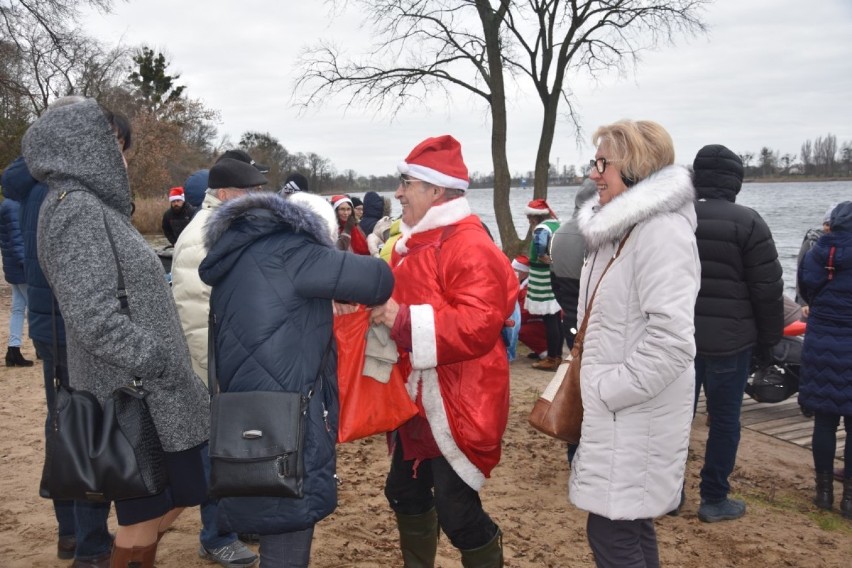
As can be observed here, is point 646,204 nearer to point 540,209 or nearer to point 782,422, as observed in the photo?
point 782,422

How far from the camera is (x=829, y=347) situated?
15.5 feet

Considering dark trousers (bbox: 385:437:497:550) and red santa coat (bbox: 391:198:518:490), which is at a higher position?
red santa coat (bbox: 391:198:518:490)

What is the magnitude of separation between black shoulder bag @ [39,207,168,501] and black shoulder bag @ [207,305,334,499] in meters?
0.44

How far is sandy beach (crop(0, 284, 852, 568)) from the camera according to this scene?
3980 mm

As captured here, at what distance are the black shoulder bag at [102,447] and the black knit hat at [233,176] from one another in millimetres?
1082

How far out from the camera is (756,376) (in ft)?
22.2

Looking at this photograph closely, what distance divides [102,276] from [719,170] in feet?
11.2

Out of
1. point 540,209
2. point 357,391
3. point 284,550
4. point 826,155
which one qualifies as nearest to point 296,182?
point 540,209

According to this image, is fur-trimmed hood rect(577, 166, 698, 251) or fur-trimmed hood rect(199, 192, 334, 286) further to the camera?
fur-trimmed hood rect(577, 166, 698, 251)

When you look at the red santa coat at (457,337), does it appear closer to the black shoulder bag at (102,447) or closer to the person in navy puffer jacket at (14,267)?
the black shoulder bag at (102,447)

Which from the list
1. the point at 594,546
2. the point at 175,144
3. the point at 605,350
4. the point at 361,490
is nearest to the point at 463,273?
the point at 605,350

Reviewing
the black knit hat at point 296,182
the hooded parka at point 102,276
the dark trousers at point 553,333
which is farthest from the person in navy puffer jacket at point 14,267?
the hooded parka at point 102,276

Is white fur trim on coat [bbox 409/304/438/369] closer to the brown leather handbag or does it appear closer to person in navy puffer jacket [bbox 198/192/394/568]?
person in navy puffer jacket [bbox 198/192/394/568]

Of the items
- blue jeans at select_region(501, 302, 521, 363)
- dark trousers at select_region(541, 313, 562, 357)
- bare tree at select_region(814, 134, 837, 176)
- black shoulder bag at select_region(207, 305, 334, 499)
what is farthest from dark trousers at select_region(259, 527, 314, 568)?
bare tree at select_region(814, 134, 837, 176)
